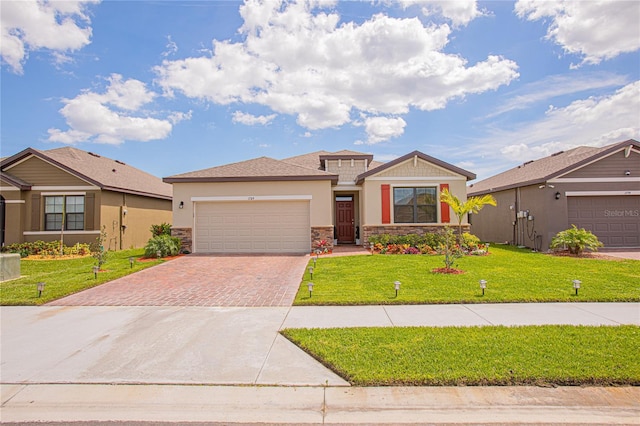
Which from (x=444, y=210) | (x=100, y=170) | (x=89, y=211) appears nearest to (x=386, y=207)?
(x=444, y=210)

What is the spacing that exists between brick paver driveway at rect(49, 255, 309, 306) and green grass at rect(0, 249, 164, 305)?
14.6 inches

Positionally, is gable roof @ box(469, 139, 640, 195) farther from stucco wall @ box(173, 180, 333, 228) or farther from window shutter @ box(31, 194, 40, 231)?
window shutter @ box(31, 194, 40, 231)

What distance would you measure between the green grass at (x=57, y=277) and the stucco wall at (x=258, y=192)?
10.1 feet

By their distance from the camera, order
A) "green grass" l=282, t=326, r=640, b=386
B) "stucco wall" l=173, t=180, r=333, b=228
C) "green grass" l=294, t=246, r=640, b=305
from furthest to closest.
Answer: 1. "stucco wall" l=173, t=180, r=333, b=228
2. "green grass" l=294, t=246, r=640, b=305
3. "green grass" l=282, t=326, r=640, b=386

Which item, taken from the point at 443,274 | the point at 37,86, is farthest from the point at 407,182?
the point at 37,86

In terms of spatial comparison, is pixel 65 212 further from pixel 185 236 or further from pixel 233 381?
pixel 233 381

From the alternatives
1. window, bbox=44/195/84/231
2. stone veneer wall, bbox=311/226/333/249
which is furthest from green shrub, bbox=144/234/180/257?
stone veneer wall, bbox=311/226/333/249

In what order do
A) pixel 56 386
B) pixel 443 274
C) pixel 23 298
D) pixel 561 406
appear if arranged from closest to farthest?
pixel 561 406, pixel 56 386, pixel 23 298, pixel 443 274

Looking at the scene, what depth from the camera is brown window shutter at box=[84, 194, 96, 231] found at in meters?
15.6

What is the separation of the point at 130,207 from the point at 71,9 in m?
9.86

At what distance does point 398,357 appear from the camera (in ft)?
13.7

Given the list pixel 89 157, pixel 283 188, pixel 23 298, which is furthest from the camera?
pixel 89 157

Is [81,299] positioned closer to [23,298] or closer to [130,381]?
[23,298]

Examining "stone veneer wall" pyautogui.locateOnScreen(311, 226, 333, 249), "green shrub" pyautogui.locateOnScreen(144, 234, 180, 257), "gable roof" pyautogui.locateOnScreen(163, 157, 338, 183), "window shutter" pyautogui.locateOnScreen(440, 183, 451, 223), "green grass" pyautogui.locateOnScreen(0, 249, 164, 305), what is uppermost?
"gable roof" pyautogui.locateOnScreen(163, 157, 338, 183)
